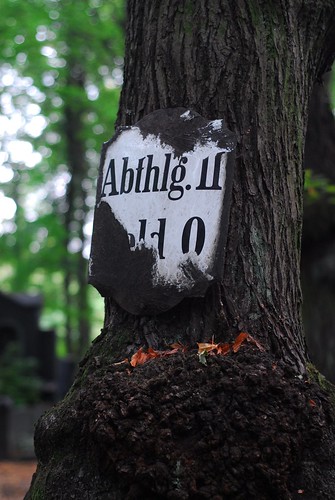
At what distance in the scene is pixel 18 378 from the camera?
14859mm

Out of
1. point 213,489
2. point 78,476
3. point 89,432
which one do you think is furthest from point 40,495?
point 213,489

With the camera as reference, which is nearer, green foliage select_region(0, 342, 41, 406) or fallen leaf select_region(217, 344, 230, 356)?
fallen leaf select_region(217, 344, 230, 356)

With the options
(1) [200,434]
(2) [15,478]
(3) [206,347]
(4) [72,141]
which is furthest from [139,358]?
(4) [72,141]

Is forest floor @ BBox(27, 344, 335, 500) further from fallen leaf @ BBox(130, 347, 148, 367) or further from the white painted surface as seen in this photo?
the white painted surface

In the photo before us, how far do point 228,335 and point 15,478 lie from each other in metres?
8.27

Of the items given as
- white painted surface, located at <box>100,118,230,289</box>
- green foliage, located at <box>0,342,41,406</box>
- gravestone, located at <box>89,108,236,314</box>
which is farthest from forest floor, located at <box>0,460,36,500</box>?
white painted surface, located at <box>100,118,230,289</box>

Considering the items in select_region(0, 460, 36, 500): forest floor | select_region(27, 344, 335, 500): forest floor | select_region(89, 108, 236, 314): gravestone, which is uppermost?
select_region(89, 108, 236, 314): gravestone

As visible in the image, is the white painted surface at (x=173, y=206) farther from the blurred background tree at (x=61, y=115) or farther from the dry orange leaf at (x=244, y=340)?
the blurred background tree at (x=61, y=115)

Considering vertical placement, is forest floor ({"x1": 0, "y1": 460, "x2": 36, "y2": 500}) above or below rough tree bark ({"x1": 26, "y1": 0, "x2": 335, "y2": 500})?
below

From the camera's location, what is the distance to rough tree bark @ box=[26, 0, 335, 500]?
6.73 feet

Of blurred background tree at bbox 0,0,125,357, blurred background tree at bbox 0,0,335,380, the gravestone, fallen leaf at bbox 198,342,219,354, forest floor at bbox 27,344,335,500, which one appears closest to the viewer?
forest floor at bbox 27,344,335,500

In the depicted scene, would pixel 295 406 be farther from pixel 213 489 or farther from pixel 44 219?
pixel 44 219

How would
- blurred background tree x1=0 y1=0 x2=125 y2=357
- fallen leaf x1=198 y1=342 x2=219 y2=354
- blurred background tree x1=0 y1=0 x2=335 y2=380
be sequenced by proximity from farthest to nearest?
blurred background tree x1=0 y1=0 x2=125 y2=357 → blurred background tree x1=0 y1=0 x2=335 y2=380 → fallen leaf x1=198 y1=342 x2=219 y2=354

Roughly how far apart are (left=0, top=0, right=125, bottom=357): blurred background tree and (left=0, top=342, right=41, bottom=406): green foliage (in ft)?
6.36
